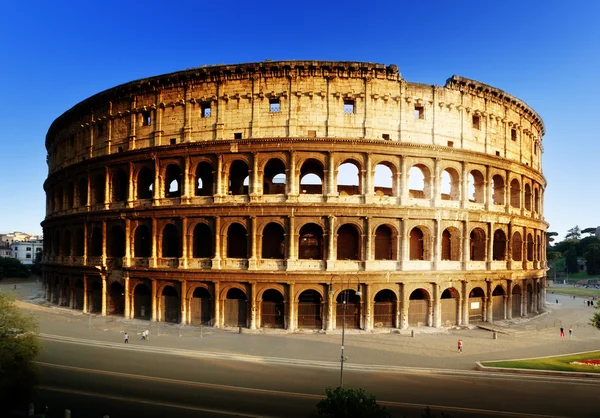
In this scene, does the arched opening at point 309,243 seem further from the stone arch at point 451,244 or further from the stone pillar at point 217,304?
the stone arch at point 451,244

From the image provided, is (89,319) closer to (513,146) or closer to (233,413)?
(233,413)

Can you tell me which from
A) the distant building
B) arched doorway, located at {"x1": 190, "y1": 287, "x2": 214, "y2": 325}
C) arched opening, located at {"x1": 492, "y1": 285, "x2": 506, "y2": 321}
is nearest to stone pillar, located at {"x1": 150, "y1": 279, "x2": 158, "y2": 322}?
arched doorway, located at {"x1": 190, "y1": 287, "x2": 214, "y2": 325}

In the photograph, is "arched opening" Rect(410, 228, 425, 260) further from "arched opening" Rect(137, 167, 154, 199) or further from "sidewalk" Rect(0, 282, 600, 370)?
"arched opening" Rect(137, 167, 154, 199)

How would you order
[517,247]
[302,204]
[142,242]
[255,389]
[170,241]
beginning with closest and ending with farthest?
[255,389]
[302,204]
[170,241]
[142,242]
[517,247]

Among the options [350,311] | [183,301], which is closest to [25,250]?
[183,301]

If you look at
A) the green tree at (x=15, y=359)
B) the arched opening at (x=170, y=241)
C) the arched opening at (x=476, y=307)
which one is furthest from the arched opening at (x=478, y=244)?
the green tree at (x=15, y=359)

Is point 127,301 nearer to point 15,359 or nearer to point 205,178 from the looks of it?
point 205,178
